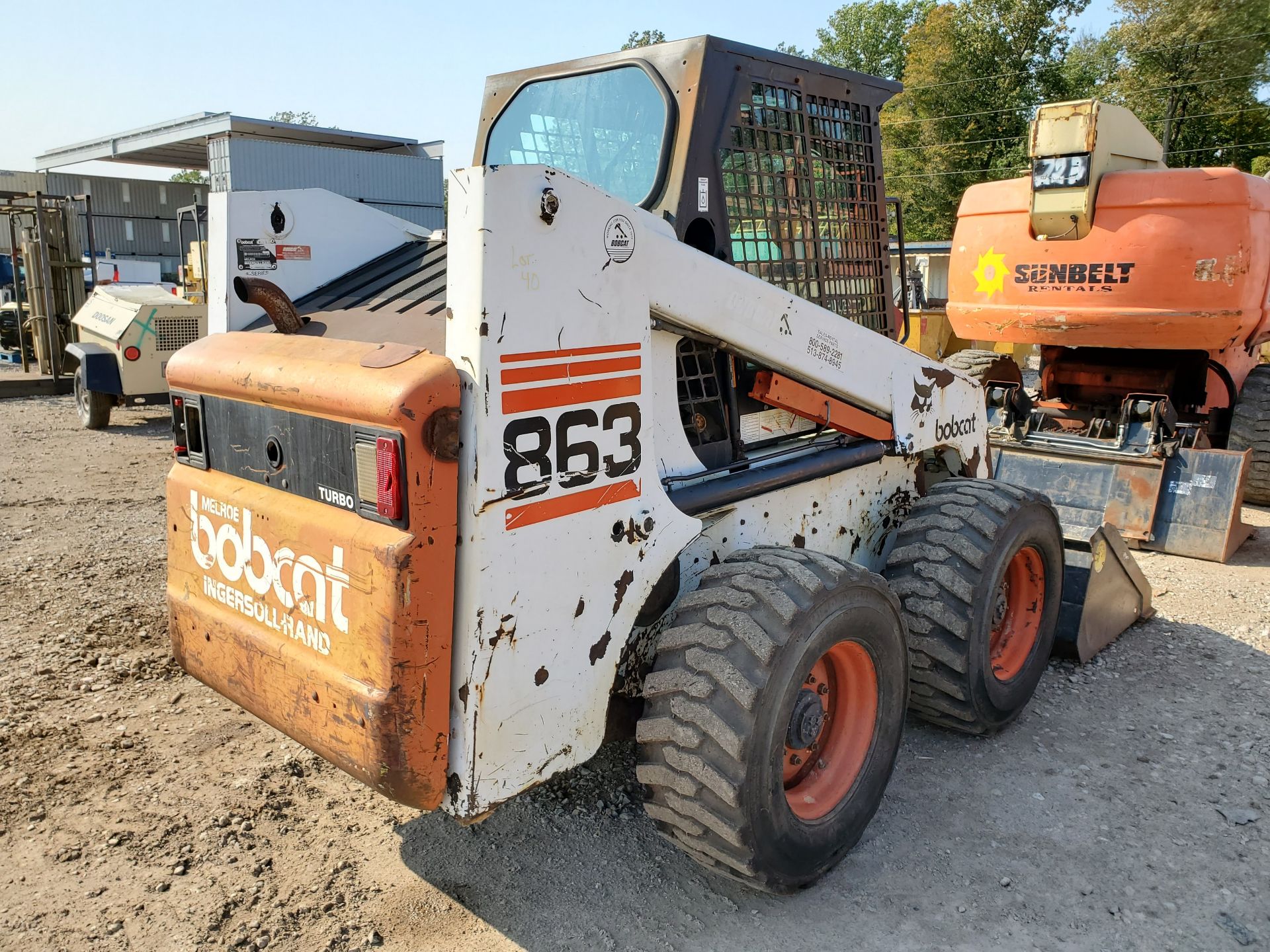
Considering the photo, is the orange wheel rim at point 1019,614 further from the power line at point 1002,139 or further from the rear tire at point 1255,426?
the power line at point 1002,139

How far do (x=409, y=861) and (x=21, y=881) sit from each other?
1.09 m

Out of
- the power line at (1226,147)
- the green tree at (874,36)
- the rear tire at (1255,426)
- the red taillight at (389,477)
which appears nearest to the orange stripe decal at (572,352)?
the red taillight at (389,477)

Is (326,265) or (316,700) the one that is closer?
(316,700)

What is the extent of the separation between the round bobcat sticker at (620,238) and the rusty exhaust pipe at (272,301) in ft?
3.57

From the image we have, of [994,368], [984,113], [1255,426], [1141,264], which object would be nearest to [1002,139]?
[984,113]

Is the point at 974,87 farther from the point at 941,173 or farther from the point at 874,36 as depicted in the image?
the point at 874,36

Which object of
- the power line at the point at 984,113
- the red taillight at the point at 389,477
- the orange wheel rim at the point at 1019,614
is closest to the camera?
the red taillight at the point at 389,477

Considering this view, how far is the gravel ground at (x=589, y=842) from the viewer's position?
2684 mm

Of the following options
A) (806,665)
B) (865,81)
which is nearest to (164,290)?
(865,81)

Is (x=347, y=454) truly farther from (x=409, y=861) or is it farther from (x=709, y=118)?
(x=709, y=118)

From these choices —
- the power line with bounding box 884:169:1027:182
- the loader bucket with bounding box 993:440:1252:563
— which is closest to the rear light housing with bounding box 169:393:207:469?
the loader bucket with bounding box 993:440:1252:563

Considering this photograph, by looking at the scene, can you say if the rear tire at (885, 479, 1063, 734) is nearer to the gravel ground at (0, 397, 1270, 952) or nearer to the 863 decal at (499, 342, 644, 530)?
the gravel ground at (0, 397, 1270, 952)

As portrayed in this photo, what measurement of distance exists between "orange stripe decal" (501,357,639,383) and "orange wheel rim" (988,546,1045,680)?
2.13 meters

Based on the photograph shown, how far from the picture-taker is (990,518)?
11.6 ft
